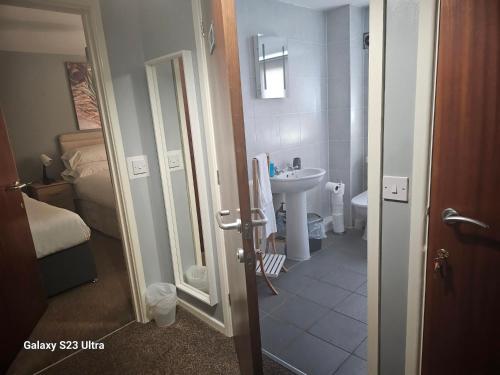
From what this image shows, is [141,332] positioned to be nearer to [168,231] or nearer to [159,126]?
[168,231]

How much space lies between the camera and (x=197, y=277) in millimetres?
2443

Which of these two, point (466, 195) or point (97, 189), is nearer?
point (466, 195)

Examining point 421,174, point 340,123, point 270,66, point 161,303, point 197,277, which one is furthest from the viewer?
point 340,123

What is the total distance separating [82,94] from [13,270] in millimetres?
3456

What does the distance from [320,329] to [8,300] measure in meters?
1.98

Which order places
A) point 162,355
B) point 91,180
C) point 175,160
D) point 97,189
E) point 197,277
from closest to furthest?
point 162,355
point 175,160
point 197,277
point 97,189
point 91,180

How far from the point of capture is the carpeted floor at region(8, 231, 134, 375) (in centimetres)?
205

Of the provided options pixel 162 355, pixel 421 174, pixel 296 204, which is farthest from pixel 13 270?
pixel 421 174

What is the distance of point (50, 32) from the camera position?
12.2ft

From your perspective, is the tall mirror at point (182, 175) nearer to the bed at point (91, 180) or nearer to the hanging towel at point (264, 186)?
the hanging towel at point (264, 186)

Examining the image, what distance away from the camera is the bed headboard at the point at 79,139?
185 inches

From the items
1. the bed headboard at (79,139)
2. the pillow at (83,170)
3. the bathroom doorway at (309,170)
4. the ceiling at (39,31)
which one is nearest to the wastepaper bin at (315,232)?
the bathroom doorway at (309,170)

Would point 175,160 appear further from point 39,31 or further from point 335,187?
point 39,31

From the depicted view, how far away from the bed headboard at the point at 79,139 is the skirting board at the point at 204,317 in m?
3.39
